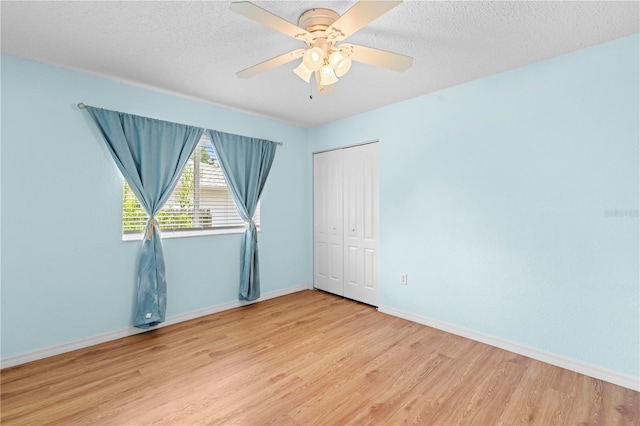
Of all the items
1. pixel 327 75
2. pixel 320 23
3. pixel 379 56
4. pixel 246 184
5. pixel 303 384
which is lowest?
pixel 303 384

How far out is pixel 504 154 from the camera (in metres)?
2.71

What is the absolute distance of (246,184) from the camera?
12.6 ft

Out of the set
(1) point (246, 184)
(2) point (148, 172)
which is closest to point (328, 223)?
(1) point (246, 184)

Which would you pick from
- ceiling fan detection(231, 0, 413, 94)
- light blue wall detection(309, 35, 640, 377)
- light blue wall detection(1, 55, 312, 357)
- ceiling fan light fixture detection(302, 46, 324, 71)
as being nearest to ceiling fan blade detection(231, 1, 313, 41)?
ceiling fan detection(231, 0, 413, 94)

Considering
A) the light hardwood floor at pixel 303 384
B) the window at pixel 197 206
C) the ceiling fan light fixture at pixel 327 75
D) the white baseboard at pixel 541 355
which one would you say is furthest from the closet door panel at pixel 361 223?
the ceiling fan light fixture at pixel 327 75

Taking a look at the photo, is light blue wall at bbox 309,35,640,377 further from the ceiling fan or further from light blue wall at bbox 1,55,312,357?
light blue wall at bbox 1,55,312,357

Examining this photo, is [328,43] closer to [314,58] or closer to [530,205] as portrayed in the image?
[314,58]

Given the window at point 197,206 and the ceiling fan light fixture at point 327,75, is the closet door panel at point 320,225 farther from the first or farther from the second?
the ceiling fan light fixture at point 327,75

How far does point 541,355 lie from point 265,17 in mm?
3242

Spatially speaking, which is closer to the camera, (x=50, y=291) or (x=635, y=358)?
(x=635, y=358)

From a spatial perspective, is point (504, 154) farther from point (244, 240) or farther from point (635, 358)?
point (244, 240)

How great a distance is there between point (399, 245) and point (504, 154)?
143cm

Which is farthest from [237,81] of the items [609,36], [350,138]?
[609,36]

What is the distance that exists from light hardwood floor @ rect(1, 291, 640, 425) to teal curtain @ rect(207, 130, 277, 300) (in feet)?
2.78
